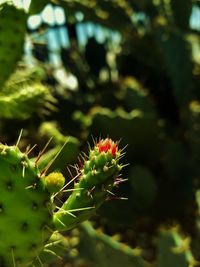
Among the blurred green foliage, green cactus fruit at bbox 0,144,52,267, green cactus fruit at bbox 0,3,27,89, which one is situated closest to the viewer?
green cactus fruit at bbox 0,144,52,267

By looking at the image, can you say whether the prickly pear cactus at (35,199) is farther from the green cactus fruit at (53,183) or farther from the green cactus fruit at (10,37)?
the green cactus fruit at (10,37)

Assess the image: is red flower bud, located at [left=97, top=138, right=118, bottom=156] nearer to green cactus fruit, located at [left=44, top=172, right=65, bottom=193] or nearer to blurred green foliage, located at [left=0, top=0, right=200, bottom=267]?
green cactus fruit, located at [left=44, top=172, right=65, bottom=193]

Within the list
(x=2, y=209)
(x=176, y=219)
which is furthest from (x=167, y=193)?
(x=2, y=209)

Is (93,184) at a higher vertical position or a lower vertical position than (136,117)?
higher

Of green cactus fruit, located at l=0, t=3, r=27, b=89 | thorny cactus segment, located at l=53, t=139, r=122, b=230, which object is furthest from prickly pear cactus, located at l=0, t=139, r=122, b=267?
green cactus fruit, located at l=0, t=3, r=27, b=89

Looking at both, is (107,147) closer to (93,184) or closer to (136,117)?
(93,184)

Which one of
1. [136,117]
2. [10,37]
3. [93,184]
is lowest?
[136,117]

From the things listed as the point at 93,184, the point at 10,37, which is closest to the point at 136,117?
the point at 10,37

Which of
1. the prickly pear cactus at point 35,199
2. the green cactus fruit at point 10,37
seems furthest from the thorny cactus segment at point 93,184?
the green cactus fruit at point 10,37
